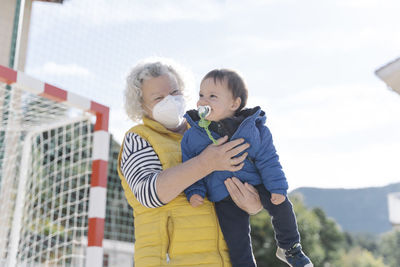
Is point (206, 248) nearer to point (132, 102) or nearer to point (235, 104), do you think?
point (235, 104)

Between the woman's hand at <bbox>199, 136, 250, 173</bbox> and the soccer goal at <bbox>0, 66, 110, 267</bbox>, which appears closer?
the woman's hand at <bbox>199, 136, 250, 173</bbox>

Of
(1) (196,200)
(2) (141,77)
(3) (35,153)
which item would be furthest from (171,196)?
(3) (35,153)

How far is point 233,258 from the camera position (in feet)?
4.90

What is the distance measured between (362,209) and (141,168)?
5707 centimetres

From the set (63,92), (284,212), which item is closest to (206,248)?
(284,212)

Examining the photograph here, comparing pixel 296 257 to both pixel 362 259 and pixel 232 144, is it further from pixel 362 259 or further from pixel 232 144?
pixel 362 259

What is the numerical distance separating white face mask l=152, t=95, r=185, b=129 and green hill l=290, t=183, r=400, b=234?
4944cm

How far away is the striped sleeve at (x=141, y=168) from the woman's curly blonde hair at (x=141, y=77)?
0.65 feet

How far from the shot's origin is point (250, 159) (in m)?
1.53

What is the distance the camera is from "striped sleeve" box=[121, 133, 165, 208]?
1.47 meters

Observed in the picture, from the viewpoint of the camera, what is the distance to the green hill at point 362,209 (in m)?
51.7

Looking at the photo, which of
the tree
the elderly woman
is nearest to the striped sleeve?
the elderly woman

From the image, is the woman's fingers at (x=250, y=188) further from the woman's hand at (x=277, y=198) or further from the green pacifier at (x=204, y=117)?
the green pacifier at (x=204, y=117)

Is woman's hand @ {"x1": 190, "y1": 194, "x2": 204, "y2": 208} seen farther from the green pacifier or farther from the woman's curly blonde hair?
the woman's curly blonde hair
